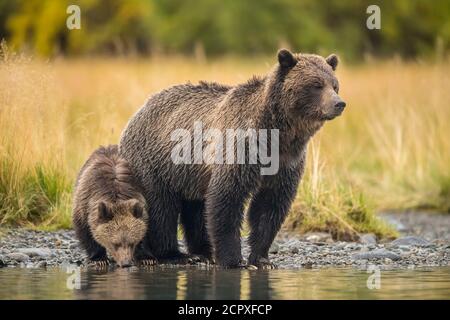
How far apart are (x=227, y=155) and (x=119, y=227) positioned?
119 centimetres

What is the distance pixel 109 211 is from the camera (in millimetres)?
9203

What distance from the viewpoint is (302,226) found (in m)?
11.4

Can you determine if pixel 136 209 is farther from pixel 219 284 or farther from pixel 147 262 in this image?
pixel 219 284

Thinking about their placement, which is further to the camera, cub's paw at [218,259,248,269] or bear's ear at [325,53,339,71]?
bear's ear at [325,53,339,71]

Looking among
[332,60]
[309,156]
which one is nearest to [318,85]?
[332,60]

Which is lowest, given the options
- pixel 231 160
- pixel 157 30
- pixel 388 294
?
pixel 388 294

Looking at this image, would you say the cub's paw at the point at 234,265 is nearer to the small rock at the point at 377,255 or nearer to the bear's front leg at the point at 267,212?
the bear's front leg at the point at 267,212

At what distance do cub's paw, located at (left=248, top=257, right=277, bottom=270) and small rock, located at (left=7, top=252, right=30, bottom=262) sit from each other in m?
2.05

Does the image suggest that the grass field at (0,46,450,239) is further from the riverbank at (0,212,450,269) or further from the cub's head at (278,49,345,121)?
the cub's head at (278,49,345,121)

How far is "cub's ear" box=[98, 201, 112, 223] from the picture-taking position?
9172 millimetres

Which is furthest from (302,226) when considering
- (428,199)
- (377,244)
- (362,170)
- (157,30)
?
(157,30)

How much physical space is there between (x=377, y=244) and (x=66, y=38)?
26.4 metres

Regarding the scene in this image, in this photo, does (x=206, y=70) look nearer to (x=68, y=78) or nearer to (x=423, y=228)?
(x=68, y=78)

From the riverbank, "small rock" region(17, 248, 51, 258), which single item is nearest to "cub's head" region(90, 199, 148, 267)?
the riverbank
